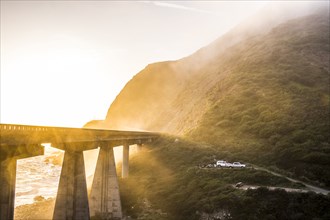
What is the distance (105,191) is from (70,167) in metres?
10.3

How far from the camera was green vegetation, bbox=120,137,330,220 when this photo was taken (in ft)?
105

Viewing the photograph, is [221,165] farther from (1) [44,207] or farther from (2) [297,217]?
(1) [44,207]

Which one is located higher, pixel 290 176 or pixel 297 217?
pixel 290 176

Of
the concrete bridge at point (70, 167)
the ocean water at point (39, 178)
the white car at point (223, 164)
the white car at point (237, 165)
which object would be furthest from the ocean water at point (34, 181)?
the white car at point (237, 165)

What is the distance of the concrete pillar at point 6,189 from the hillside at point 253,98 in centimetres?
3396

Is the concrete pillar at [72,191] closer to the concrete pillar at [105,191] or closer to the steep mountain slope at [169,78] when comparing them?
the concrete pillar at [105,191]

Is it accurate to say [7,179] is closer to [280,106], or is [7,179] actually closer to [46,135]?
[46,135]

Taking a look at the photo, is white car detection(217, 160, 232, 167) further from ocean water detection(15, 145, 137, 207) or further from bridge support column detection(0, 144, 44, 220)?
bridge support column detection(0, 144, 44, 220)

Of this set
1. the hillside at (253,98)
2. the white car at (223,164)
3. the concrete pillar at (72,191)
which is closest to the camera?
the concrete pillar at (72,191)

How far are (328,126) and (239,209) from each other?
3184cm

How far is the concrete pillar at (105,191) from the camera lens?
39.0 metres

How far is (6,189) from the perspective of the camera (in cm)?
2081

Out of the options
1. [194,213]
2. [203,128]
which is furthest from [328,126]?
[194,213]

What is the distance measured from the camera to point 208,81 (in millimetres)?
109562
